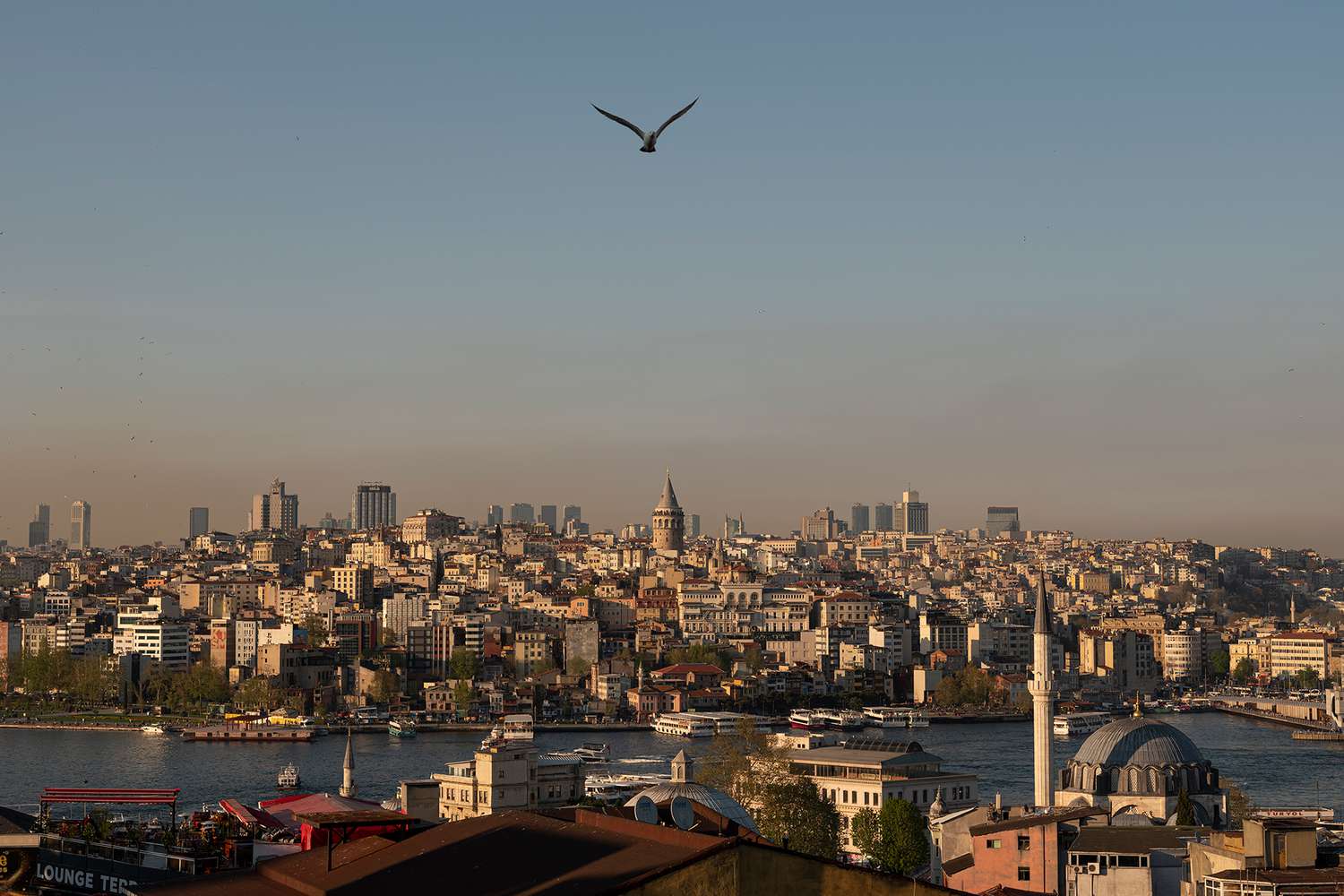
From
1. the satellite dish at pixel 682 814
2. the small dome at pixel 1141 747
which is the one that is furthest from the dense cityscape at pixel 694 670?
the satellite dish at pixel 682 814

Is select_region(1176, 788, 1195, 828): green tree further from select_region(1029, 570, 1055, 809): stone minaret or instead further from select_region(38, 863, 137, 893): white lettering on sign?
select_region(38, 863, 137, 893): white lettering on sign

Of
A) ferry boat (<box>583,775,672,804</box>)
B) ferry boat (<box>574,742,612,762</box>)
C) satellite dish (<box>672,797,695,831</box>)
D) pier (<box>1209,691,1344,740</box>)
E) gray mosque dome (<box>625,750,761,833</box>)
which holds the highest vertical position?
satellite dish (<box>672,797,695,831</box>)

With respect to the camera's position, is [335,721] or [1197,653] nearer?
[335,721]

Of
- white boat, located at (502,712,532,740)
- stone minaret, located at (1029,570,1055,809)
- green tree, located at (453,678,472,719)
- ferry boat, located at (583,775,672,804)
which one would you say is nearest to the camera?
stone minaret, located at (1029,570,1055,809)

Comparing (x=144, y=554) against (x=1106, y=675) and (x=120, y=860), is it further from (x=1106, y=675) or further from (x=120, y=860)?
(x=120, y=860)

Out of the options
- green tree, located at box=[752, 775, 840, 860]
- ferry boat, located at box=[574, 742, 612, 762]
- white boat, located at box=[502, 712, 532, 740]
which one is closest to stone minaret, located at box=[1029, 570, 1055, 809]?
green tree, located at box=[752, 775, 840, 860]

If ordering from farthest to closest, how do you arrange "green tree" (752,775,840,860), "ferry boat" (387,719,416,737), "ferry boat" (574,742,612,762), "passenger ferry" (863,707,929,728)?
"passenger ferry" (863,707,929,728) < "ferry boat" (387,719,416,737) < "ferry boat" (574,742,612,762) < "green tree" (752,775,840,860)

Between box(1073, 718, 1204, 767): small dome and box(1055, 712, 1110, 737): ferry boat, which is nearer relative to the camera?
box(1073, 718, 1204, 767): small dome

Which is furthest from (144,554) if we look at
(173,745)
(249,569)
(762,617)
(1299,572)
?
(173,745)

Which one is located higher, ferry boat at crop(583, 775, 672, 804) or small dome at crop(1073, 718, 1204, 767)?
small dome at crop(1073, 718, 1204, 767)
